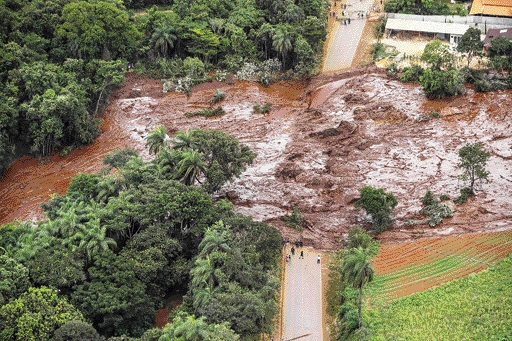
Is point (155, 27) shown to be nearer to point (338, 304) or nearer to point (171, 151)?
point (171, 151)

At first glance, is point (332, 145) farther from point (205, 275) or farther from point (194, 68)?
point (205, 275)

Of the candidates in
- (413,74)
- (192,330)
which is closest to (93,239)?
(192,330)

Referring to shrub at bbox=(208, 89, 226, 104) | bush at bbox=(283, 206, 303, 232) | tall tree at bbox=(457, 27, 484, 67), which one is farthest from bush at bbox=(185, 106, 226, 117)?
tall tree at bbox=(457, 27, 484, 67)

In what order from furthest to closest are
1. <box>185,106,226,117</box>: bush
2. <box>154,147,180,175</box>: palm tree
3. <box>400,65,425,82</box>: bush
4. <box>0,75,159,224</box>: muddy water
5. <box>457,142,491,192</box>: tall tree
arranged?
<box>400,65,425,82</box>: bush < <box>185,106,226,117</box>: bush < <box>0,75,159,224</box>: muddy water < <box>457,142,491,192</box>: tall tree < <box>154,147,180,175</box>: palm tree

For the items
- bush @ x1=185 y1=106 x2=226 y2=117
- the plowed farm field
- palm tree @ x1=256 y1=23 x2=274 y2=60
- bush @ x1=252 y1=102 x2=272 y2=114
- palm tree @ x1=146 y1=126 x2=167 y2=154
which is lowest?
the plowed farm field

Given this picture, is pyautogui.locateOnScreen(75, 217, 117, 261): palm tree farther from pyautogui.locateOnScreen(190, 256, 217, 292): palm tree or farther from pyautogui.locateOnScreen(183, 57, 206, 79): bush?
pyautogui.locateOnScreen(183, 57, 206, 79): bush

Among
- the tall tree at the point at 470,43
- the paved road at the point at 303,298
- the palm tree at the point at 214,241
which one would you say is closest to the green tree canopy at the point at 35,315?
the palm tree at the point at 214,241
